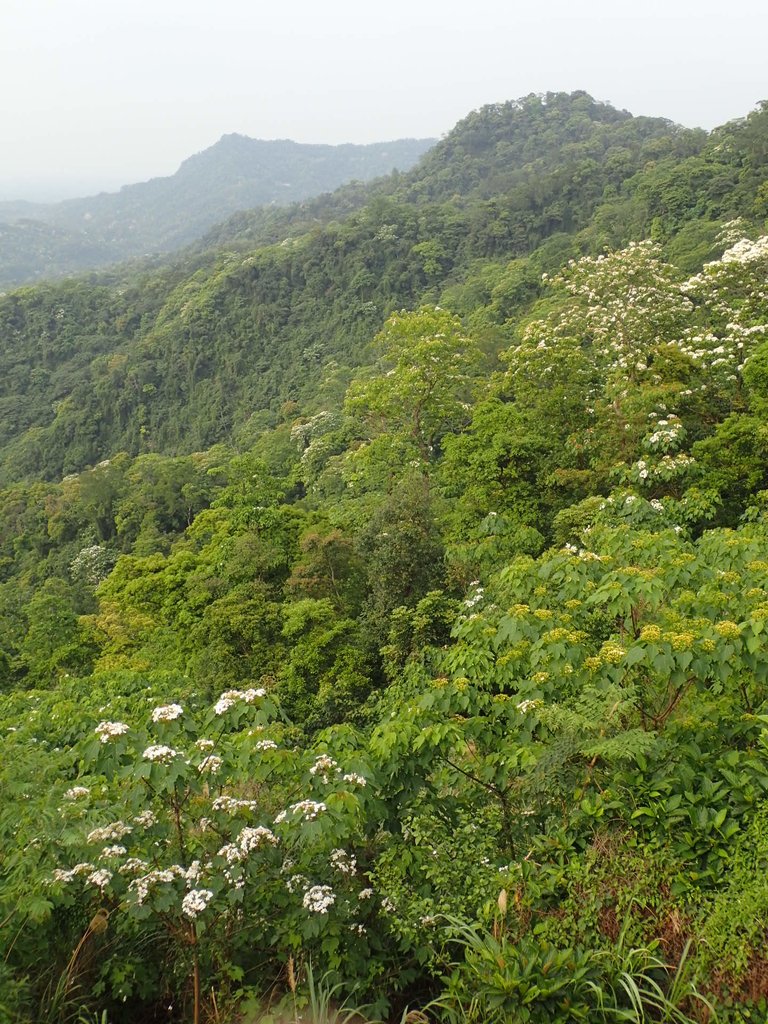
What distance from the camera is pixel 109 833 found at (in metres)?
2.86

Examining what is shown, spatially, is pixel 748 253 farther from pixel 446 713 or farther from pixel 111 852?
pixel 111 852

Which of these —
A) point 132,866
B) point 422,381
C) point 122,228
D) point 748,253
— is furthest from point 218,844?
point 122,228

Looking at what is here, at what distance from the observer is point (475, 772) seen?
3699mm

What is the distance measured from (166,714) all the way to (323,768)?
0.78m

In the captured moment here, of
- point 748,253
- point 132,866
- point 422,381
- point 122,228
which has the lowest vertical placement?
point 132,866

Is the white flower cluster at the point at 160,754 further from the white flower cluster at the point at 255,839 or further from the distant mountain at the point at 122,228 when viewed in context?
the distant mountain at the point at 122,228

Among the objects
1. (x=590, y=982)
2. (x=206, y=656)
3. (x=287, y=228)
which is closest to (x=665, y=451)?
(x=206, y=656)

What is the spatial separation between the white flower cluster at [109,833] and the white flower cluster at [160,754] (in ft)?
1.18

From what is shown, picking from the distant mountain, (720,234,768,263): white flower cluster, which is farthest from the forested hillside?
the distant mountain

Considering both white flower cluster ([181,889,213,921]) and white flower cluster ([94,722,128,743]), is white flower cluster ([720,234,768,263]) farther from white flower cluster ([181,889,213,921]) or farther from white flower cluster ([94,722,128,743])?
white flower cluster ([181,889,213,921])

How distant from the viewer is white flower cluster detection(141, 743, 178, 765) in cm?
282

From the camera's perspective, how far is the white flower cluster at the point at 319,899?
2.81 metres

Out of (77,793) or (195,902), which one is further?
(77,793)

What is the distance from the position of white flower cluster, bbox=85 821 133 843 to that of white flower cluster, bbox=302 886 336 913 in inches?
33.1
